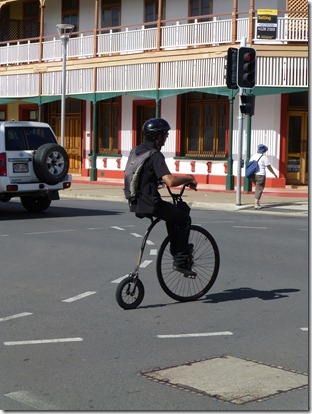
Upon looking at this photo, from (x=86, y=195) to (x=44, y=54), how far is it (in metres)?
11.6

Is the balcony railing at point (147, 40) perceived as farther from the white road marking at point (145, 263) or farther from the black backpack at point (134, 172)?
the black backpack at point (134, 172)

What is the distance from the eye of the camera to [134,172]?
321 inches

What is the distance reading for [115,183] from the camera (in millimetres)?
30562

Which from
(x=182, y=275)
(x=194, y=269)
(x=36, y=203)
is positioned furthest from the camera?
(x=36, y=203)

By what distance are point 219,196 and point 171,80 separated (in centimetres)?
605

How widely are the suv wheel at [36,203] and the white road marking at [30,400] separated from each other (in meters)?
13.2

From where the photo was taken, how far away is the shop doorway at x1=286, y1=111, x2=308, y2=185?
91.8 ft

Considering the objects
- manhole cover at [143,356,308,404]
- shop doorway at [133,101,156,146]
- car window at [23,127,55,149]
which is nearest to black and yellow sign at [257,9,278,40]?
shop doorway at [133,101,156,146]

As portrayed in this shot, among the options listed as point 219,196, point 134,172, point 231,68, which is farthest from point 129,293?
point 219,196

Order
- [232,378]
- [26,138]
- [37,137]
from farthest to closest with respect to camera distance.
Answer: [37,137], [26,138], [232,378]

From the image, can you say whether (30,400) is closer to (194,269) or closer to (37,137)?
(194,269)

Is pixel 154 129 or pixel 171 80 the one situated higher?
pixel 171 80

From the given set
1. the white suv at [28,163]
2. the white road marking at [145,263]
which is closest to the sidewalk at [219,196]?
the white suv at [28,163]

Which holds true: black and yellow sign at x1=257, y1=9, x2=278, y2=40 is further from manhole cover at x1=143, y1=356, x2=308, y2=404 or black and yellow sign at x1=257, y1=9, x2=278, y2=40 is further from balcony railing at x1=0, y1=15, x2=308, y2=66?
manhole cover at x1=143, y1=356, x2=308, y2=404
